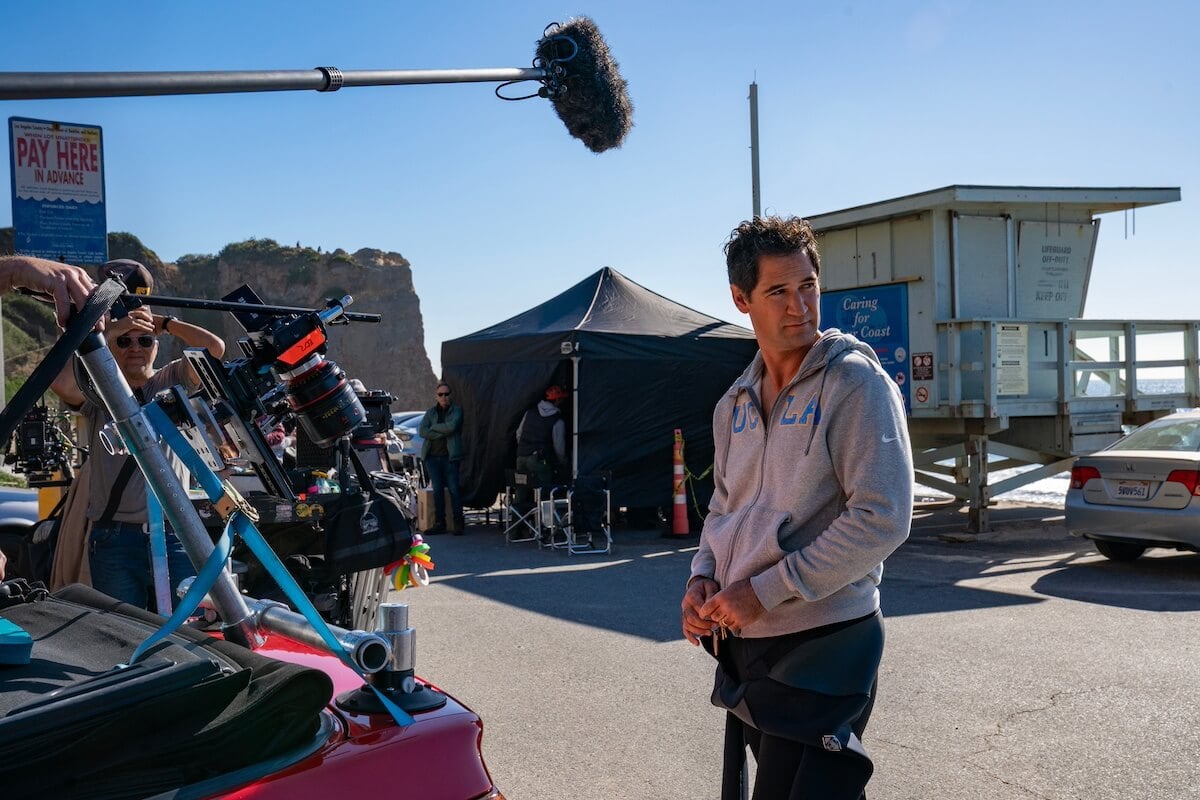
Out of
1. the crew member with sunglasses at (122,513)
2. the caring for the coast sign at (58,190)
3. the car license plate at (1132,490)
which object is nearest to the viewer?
the crew member with sunglasses at (122,513)

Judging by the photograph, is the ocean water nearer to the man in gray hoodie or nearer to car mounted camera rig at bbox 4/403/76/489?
car mounted camera rig at bbox 4/403/76/489

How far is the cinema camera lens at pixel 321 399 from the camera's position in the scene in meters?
2.24

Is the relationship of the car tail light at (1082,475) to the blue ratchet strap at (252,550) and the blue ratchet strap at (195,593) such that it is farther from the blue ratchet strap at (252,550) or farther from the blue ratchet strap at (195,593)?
the blue ratchet strap at (195,593)

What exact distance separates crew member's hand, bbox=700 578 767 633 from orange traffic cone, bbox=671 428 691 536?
33.6 ft

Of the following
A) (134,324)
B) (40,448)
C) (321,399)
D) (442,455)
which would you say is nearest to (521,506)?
(442,455)

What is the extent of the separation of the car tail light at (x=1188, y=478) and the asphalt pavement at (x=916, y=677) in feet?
2.73

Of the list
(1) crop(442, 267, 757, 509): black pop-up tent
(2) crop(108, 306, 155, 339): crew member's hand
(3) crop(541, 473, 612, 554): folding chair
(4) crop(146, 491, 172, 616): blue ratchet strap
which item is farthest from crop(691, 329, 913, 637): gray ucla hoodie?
(1) crop(442, 267, 757, 509): black pop-up tent

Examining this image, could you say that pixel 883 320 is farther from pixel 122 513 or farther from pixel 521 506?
pixel 122 513

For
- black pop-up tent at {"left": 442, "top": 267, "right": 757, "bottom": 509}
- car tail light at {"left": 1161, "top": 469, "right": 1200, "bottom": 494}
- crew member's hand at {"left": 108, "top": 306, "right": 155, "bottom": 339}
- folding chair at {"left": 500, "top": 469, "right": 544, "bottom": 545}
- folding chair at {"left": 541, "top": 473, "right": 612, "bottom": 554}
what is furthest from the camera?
black pop-up tent at {"left": 442, "top": 267, "right": 757, "bottom": 509}

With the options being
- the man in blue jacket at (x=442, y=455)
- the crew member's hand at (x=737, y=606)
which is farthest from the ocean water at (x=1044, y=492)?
the crew member's hand at (x=737, y=606)

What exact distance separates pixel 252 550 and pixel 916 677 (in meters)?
5.06

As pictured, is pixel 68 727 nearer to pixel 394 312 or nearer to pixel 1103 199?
pixel 1103 199

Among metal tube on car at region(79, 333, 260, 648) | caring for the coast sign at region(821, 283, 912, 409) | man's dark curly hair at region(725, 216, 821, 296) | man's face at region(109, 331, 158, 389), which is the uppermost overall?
caring for the coast sign at region(821, 283, 912, 409)

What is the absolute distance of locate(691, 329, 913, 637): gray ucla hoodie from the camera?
2.29 meters
